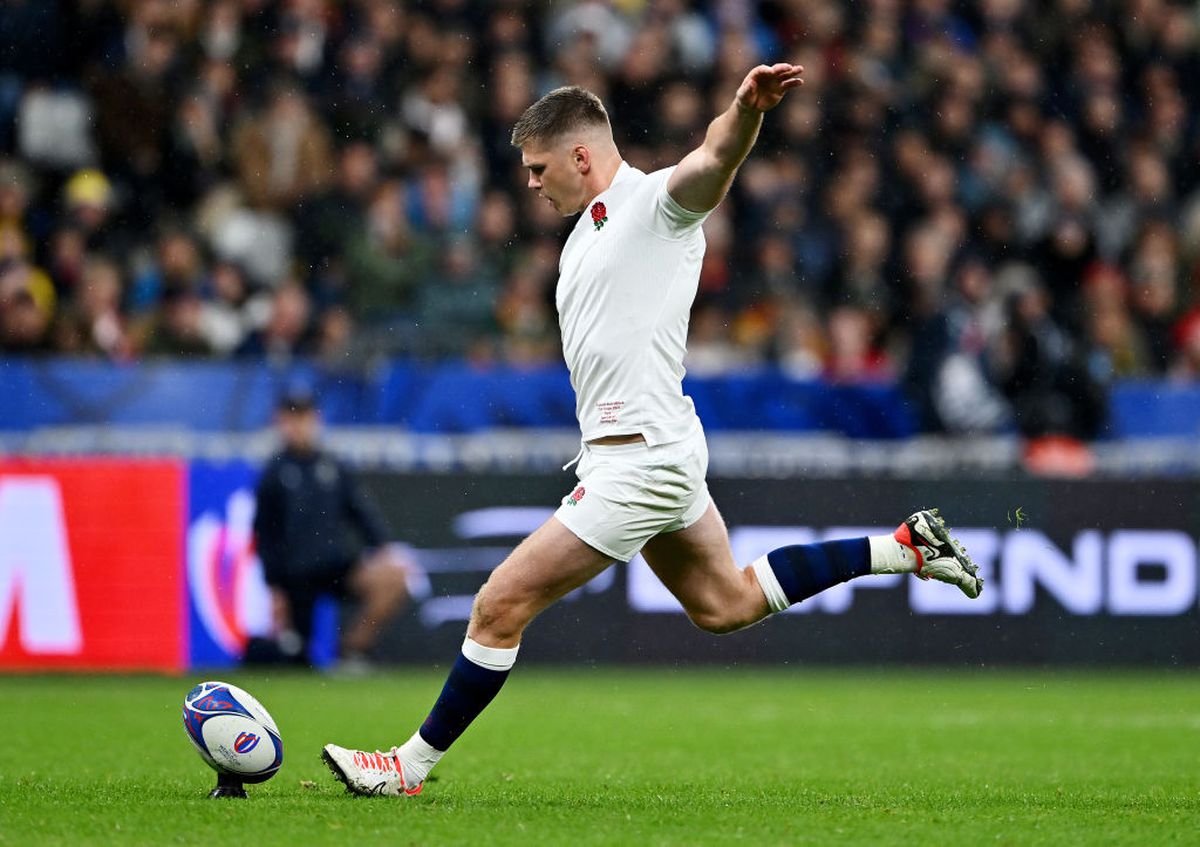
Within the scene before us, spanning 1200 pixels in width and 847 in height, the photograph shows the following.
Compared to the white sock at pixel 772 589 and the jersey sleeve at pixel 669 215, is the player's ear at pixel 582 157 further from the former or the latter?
the white sock at pixel 772 589

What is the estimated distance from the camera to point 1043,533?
12.9 metres

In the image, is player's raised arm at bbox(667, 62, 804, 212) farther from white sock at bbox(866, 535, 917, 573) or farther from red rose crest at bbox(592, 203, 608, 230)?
white sock at bbox(866, 535, 917, 573)

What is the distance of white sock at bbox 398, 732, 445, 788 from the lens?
639 centimetres

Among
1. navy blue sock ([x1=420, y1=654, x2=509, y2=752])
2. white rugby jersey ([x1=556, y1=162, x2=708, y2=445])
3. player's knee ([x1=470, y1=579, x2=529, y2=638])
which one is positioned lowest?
navy blue sock ([x1=420, y1=654, x2=509, y2=752])

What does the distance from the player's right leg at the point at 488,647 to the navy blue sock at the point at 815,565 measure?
800mm

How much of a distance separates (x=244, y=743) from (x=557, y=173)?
2189mm

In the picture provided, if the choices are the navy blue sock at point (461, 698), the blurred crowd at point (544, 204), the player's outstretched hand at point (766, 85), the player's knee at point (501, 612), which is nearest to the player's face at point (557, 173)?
the player's outstretched hand at point (766, 85)

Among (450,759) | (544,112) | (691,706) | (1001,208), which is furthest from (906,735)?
(1001,208)

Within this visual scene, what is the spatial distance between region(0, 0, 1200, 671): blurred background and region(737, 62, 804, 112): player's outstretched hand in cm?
626

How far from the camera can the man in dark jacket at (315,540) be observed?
12.4 m

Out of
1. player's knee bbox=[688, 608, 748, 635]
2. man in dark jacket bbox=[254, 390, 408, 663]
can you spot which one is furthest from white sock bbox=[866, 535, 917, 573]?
man in dark jacket bbox=[254, 390, 408, 663]

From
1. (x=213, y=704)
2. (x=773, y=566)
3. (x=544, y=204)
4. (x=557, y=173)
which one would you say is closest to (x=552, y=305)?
(x=544, y=204)

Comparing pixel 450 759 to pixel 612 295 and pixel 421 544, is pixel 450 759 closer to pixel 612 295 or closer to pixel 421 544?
pixel 612 295

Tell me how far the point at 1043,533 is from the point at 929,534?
6336 mm
